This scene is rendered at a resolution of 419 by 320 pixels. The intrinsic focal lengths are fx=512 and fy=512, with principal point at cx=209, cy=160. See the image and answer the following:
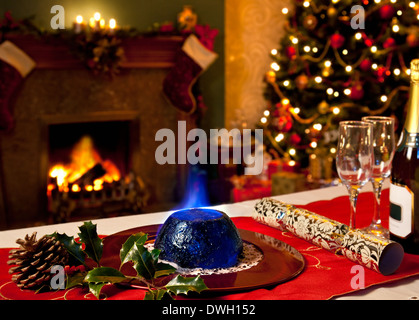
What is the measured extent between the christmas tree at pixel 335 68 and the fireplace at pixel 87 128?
900mm

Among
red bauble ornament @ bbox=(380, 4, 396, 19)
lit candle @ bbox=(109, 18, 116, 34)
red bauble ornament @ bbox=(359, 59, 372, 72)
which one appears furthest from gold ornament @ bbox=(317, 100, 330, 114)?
lit candle @ bbox=(109, 18, 116, 34)

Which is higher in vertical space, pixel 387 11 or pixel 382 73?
pixel 387 11

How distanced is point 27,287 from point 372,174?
2.33 ft

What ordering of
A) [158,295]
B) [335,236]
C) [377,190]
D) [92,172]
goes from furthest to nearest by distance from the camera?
1. [92,172]
2. [377,190]
3. [335,236]
4. [158,295]

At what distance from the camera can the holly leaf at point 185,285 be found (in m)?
0.73

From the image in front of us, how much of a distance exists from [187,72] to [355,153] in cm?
270

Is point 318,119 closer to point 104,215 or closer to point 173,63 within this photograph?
point 173,63

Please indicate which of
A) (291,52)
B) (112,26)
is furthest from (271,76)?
(112,26)

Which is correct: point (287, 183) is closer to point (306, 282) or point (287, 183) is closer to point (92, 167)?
point (92, 167)

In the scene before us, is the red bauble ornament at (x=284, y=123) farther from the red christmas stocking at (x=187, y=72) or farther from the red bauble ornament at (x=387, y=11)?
the red bauble ornament at (x=387, y=11)

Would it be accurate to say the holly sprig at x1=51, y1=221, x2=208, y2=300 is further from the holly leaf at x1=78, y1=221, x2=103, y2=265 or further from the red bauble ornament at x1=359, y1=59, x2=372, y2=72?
the red bauble ornament at x1=359, y1=59, x2=372, y2=72

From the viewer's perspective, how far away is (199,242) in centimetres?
85

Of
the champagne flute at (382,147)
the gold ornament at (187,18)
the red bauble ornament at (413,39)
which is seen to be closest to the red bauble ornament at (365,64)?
Answer: the red bauble ornament at (413,39)

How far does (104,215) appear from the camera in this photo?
341cm
